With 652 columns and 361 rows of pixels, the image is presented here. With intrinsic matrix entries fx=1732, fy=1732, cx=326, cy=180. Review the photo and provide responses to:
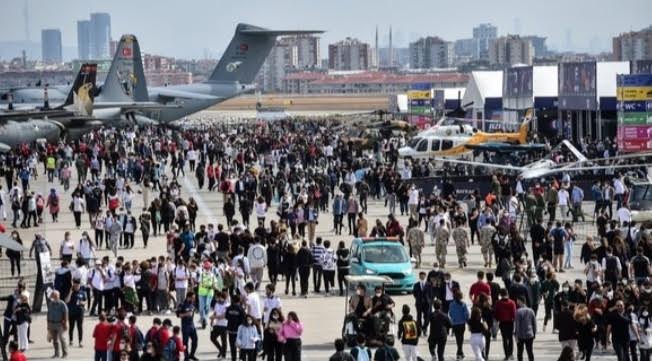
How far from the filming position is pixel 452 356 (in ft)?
80.4

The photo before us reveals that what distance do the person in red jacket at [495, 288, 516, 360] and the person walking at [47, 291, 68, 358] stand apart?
618cm

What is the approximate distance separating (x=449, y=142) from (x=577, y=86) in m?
5.97

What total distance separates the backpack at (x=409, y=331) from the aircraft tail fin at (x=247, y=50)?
78965mm

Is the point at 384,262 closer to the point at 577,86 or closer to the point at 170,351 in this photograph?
the point at 170,351

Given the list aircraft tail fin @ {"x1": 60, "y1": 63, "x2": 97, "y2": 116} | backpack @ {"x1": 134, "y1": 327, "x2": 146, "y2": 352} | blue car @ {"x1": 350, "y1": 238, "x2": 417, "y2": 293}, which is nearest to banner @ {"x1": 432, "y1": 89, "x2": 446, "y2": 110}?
aircraft tail fin @ {"x1": 60, "y1": 63, "x2": 97, "y2": 116}

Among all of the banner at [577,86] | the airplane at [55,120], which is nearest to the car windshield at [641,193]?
the banner at [577,86]

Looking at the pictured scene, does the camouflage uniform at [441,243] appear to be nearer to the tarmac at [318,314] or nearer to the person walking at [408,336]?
the tarmac at [318,314]

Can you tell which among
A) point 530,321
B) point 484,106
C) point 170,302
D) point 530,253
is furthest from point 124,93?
point 530,321

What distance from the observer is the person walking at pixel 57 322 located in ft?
81.2

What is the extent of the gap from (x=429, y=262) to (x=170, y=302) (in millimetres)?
8894

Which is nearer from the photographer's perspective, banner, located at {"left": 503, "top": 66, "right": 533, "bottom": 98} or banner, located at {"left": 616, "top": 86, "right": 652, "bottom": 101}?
banner, located at {"left": 616, "top": 86, "right": 652, "bottom": 101}

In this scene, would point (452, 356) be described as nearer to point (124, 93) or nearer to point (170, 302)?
point (170, 302)

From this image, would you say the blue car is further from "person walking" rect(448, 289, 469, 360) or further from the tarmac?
"person walking" rect(448, 289, 469, 360)

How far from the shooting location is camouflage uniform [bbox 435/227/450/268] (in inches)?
1347
